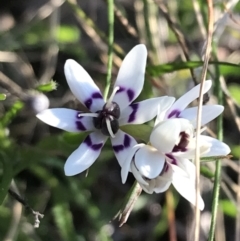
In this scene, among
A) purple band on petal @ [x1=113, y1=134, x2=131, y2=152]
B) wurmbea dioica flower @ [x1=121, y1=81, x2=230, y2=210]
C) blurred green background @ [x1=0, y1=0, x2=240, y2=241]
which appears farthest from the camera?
blurred green background @ [x1=0, y1=0, x2=240, y2=241]

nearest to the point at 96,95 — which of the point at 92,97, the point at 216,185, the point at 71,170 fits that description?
the point at 92,97

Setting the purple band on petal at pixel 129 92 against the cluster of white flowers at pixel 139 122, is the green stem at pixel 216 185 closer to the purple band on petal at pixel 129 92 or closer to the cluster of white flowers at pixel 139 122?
the cluster of white flowers at pixel 139 122

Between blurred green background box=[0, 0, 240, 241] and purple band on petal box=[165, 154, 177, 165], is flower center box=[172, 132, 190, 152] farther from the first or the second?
blurred green background box=[0, 0, 240, 241]

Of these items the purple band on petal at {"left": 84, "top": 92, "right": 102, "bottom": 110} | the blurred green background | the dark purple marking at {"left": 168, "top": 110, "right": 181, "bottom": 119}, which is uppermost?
the purple band on petal at {"left": 84, "top": 92, "right": 102, "bottom": 110}

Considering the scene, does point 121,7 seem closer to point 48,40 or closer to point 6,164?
point 48,40

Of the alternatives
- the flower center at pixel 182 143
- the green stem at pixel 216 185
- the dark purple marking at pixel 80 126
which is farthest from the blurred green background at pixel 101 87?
the flower center at pixel 182 143

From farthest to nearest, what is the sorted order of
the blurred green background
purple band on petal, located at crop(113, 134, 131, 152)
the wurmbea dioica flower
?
the blurred green background < purple band on petal, located at crop(113, 134, 131, 152) < the wurmbea dioica flower

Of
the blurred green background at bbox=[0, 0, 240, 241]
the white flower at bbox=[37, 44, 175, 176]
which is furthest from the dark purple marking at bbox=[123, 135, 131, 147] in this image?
the blurred green background at bbox=[0, 0, 240, 241]

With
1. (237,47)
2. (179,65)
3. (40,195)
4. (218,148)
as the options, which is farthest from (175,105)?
(237,47)
